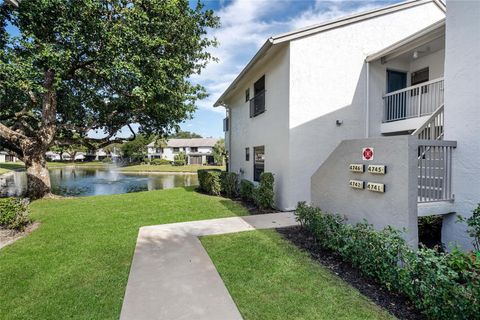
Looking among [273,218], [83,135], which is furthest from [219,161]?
[273,218]

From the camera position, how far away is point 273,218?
8211mm

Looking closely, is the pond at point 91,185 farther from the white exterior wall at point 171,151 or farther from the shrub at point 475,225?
the white exterior wall at point 171,151

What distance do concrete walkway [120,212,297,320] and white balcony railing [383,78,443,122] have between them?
22.4ft

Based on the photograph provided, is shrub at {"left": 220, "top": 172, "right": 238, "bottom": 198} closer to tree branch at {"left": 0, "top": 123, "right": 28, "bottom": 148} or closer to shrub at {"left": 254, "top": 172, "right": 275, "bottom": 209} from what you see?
shrub at {"left": 254, "top": 172, "right": 275, "bottom": 209}

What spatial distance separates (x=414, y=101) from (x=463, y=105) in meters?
4.02

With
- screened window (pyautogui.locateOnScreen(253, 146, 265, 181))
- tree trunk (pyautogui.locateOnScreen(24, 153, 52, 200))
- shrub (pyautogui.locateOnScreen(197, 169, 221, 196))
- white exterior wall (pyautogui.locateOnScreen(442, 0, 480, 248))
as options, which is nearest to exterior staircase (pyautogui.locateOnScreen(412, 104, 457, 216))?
white exterior wall (pyautogui.locateOnScreen(442, 0, 480, 248))

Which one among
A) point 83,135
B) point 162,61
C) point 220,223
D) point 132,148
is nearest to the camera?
point 220,223

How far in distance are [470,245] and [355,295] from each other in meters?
2.97

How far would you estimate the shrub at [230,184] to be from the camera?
41.8 feet

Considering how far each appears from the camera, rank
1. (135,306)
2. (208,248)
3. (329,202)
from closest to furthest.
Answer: (135,306), (208,248), (329,202)

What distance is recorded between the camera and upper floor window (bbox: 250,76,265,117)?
11.4 meters

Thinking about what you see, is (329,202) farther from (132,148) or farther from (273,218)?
(132,148)

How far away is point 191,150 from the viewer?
61.8 metres

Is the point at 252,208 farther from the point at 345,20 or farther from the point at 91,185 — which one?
the point at 91,185
